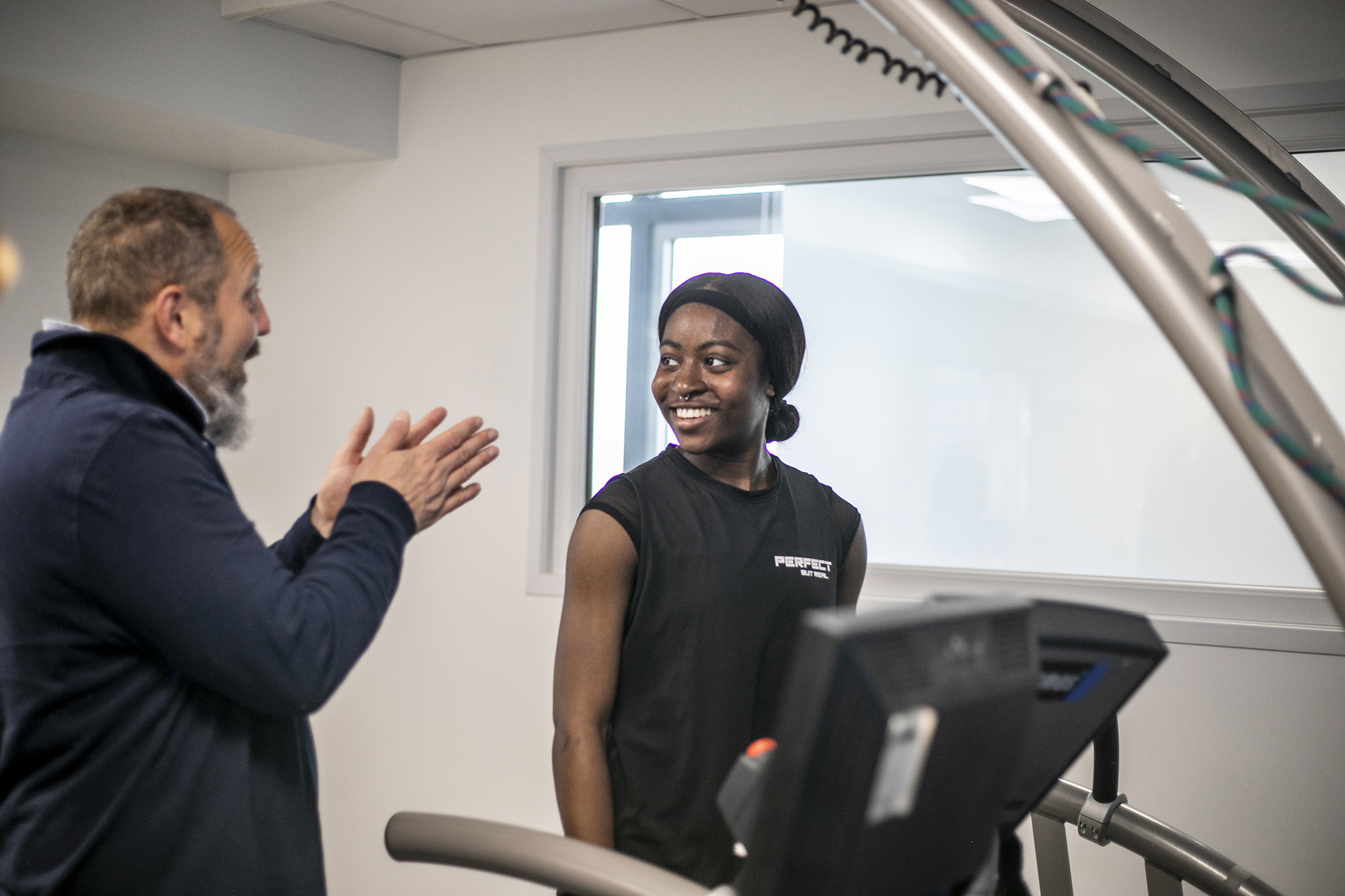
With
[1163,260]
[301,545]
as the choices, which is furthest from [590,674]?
[1163,260]

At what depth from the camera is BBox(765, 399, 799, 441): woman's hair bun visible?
1.91 m

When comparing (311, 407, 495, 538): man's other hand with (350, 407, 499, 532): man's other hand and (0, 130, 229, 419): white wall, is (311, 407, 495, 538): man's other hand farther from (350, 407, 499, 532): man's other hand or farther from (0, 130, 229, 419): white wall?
(0, 130, 229, 419): white wall

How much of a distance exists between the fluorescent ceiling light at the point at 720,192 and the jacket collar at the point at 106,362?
191cm

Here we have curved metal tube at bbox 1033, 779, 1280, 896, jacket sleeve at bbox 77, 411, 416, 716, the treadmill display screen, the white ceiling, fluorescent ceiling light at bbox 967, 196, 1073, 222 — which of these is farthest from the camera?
the white ceiling

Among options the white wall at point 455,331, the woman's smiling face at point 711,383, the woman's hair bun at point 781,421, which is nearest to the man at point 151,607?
the woman's smiling face at point 711,383

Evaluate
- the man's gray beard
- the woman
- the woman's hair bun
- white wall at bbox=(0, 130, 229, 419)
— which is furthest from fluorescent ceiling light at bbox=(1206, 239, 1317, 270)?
white wall at bbox=(0, 130, 229, 419)

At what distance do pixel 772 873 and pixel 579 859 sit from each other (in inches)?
25.9

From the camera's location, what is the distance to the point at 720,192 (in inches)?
115

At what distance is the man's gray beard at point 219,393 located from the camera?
1.30 m

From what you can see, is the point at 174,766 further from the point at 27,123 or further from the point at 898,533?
the point at 27,123

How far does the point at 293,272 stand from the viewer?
3395 millimetres

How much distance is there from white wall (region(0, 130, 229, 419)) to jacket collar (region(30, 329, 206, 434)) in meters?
1.93

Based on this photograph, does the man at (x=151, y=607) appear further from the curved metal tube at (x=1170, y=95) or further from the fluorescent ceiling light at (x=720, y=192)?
the fluorescent ceiling light at (x=720, y=192)

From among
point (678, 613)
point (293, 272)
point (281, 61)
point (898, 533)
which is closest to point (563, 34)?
point (281, 61)
